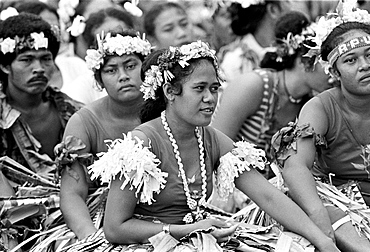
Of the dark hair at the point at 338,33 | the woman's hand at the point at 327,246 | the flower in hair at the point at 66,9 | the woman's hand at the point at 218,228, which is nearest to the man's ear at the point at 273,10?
the flower in hair at the point at 66,9

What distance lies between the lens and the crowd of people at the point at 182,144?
153 inches

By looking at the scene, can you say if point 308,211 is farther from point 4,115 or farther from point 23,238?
point 4,115

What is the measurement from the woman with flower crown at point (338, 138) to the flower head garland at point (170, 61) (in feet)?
2.00

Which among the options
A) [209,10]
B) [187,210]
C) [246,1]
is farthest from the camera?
[209,10]

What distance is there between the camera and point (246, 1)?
20.3 feet

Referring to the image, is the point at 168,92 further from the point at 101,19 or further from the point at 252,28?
the point at 252,28

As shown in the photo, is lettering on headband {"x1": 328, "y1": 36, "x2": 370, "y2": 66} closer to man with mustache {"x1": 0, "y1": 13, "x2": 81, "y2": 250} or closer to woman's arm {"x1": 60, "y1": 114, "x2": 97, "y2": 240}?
woman's arm {"x1": 60, "y1": 114, "x2": 97, "y2": 240}

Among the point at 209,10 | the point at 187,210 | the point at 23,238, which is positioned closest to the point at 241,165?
the point at 187,210

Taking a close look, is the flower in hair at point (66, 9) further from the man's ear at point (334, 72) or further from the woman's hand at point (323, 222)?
the woman's hand at point (323, 222)

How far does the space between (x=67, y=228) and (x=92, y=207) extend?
0.22 metres

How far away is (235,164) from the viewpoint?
161 inches

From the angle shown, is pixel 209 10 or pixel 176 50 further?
pixel 209 10

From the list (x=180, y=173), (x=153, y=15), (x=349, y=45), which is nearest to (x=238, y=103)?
(x=349, y=45)

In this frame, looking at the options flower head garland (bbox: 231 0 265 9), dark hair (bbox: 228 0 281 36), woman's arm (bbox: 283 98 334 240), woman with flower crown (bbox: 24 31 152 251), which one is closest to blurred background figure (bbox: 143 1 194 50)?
dark hair (bbox: 228 0 281 36)
